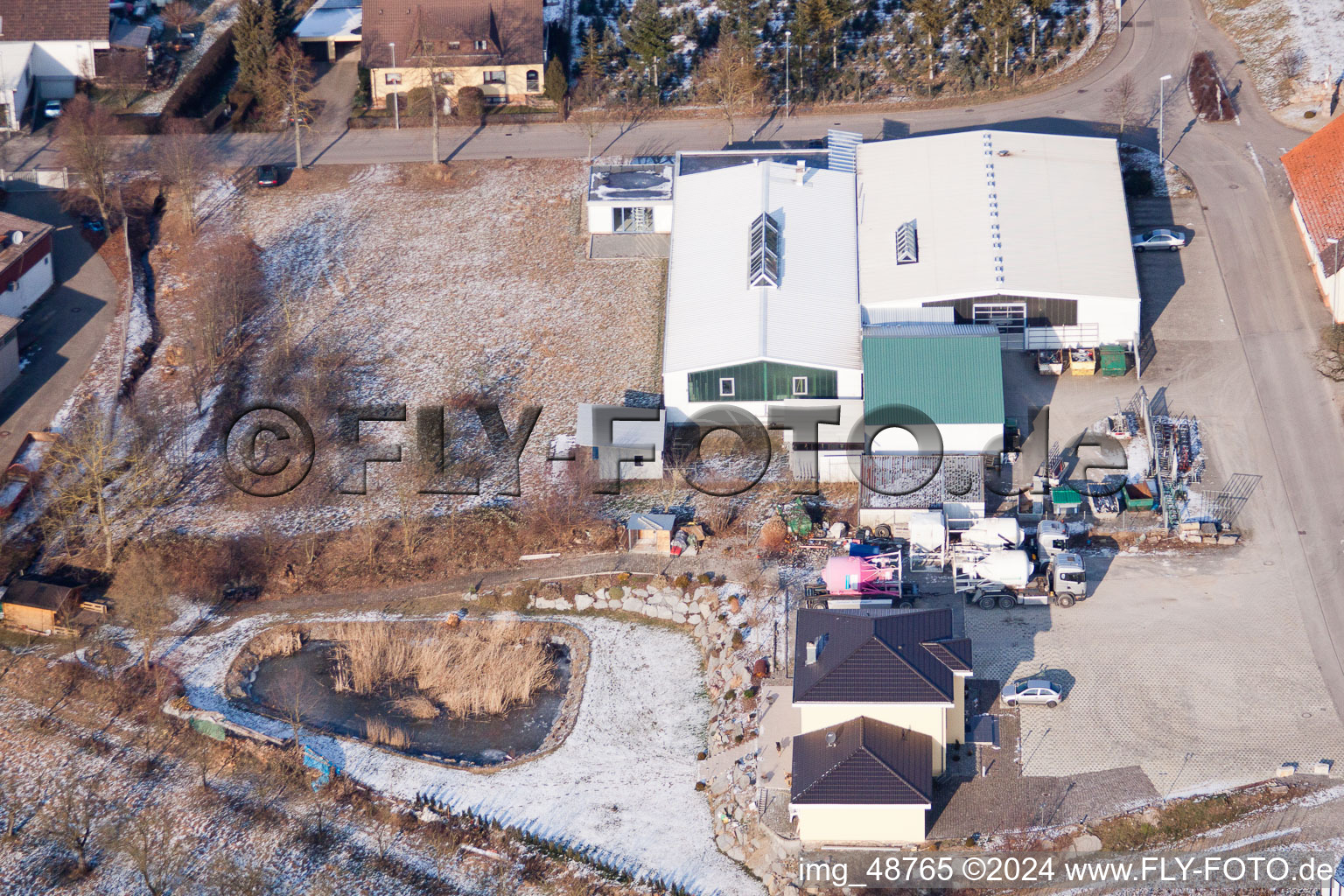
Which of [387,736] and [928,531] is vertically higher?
[928,531]

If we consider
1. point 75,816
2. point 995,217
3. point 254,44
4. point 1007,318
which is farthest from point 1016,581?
point 254,44

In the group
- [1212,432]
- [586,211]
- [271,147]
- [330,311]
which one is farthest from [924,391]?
[271,147]

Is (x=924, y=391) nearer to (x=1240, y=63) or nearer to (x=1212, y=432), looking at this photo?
(x=1212, y=432)

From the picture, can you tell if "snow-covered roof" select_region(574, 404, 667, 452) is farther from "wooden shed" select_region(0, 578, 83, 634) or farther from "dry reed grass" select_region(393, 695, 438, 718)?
"wooden shed" select_region(0, 578, 83, 634)

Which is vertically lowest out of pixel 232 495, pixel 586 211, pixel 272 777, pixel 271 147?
pixel 272 777

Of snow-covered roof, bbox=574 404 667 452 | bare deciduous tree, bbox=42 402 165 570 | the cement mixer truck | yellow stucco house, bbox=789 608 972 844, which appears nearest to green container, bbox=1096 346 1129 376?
the cement mixer truck

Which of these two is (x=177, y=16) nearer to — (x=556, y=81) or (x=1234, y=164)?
(x=556, y=81)
